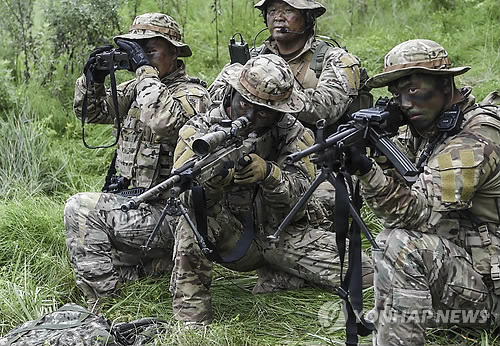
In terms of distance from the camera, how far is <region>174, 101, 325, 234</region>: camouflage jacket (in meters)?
4.58

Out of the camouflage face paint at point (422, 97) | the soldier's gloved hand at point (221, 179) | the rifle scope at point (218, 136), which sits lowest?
the soldier's gloved hand at point (221, 179)

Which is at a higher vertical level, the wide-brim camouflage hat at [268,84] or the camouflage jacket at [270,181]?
the wide-brim camouflage hat at [268,84]

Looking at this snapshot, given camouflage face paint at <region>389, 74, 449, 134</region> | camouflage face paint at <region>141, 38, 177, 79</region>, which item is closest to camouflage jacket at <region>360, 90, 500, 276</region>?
camouflage face paint at <region>389, 74, 449, 134</region>

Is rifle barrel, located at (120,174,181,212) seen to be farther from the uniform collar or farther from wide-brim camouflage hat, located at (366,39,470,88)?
the uniform collar

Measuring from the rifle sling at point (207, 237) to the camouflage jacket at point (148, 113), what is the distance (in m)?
0.80

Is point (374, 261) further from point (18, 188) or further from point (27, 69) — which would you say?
point (27, 69)

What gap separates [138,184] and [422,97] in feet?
7.12

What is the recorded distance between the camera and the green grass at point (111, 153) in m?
4.62

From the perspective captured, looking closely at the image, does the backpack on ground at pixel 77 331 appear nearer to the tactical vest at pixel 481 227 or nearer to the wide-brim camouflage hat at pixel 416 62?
the tactical vest at pixel 481 227

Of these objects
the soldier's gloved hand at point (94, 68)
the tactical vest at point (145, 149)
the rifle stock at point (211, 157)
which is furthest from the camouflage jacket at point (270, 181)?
the soldier's gloved hand at point (94, 68)

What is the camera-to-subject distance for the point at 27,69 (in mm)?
8516

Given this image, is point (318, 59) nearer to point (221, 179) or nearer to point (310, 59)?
point (310, 59)

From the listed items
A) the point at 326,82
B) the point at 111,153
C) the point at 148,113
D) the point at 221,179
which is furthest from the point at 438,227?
the point at 111,153

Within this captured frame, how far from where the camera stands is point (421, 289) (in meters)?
3.74
